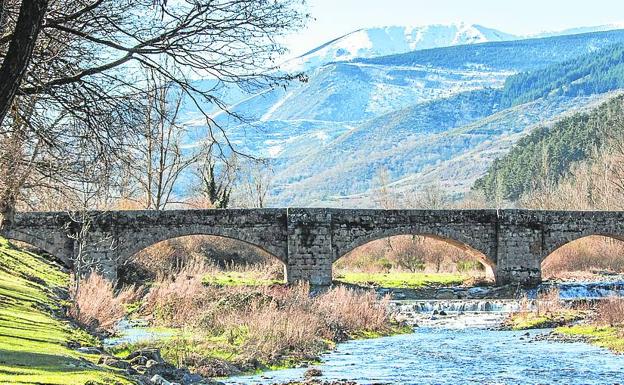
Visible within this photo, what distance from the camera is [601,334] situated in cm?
2772

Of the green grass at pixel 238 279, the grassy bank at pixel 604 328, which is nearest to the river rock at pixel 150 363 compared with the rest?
the grassy bank at pixel 604 328

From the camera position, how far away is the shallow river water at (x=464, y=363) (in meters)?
20.2

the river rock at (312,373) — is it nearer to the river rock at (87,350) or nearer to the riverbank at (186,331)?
the riverbank at (186,331)

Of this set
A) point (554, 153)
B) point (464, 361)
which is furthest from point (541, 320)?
point (554, 153)

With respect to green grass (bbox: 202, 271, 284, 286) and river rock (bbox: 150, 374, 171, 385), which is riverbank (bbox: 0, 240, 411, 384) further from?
green grass (bbox: 202, 271, 284, 286)

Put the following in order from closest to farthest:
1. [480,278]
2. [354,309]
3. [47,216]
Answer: [354,309] → [47,216] → [480,278]

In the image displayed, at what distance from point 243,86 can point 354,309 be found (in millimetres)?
18571

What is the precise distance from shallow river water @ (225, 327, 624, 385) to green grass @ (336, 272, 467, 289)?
54.6 feet

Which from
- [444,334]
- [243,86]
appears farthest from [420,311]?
[243,86]

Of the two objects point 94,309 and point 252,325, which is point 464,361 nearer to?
point 252,325

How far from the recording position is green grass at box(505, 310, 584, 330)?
3216 centimetres

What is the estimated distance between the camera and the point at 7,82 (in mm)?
10078

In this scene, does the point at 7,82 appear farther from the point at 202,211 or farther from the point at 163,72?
the point at 202,211

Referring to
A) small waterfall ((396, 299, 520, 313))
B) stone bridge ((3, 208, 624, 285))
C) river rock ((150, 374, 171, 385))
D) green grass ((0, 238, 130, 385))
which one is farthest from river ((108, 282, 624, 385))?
stone bridge ((3, 208, 624, 285))
